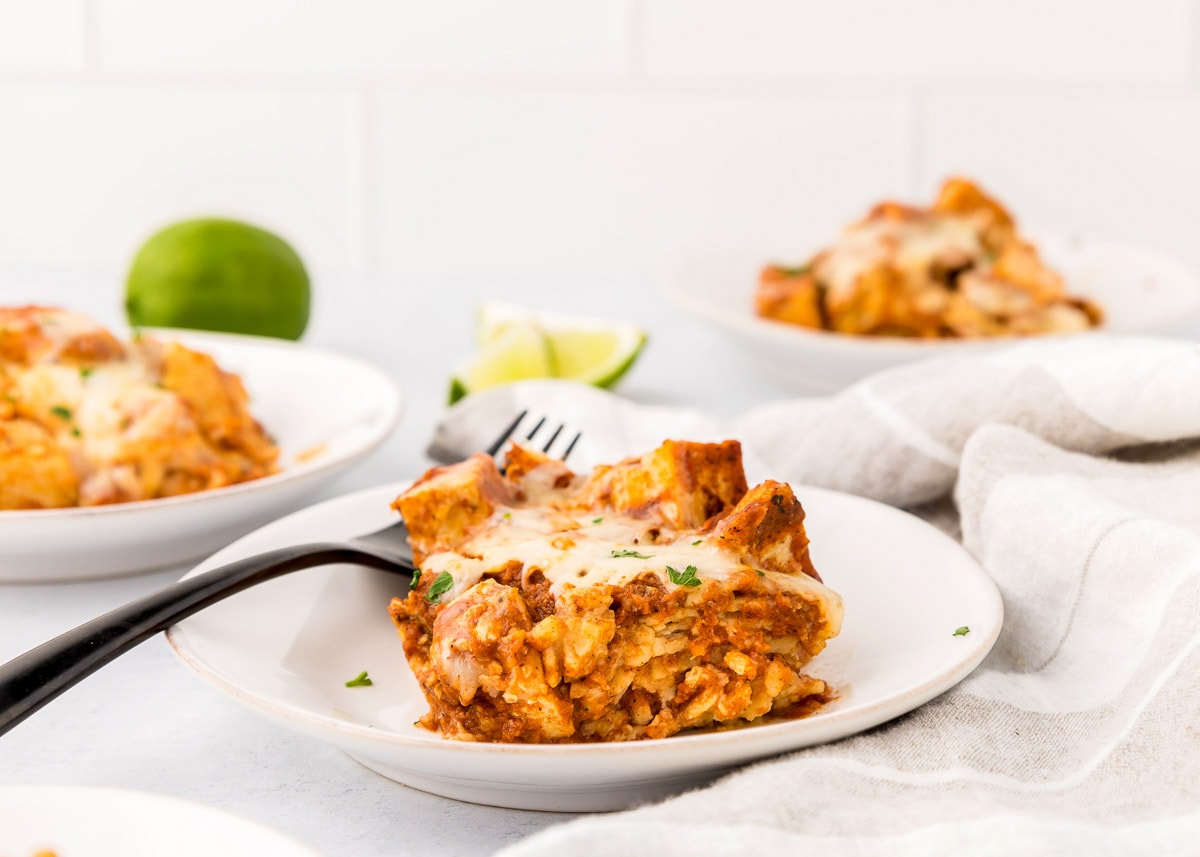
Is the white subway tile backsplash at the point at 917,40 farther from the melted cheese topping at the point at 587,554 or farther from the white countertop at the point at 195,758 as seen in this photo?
the melted cheese topping at the point at 587,554

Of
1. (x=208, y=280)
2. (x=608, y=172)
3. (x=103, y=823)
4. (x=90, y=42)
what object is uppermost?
(x=90, y=42)

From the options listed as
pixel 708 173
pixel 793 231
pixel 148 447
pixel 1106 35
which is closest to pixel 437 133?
pixel 708 173

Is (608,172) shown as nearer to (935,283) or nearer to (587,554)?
(935,283)

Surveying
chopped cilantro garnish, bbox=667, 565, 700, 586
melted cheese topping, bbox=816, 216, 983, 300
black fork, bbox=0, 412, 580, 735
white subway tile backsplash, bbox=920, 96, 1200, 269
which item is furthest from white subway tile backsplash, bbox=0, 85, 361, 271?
chopped cilantro garnish, bbox=667, 565, 700, 586

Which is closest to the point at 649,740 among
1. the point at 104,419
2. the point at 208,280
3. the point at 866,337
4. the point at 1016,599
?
the point at 1016,599

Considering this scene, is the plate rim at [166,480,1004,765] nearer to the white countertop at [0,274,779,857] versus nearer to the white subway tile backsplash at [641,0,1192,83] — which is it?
the white countertop at [0,274,779,857]
